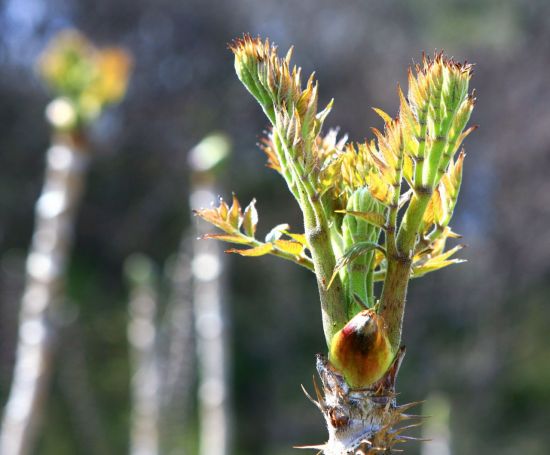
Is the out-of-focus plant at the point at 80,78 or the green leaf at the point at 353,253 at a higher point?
the out-of-focus plant at the point at 80,78

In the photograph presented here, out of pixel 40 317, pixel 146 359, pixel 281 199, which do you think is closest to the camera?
pixel 40 317

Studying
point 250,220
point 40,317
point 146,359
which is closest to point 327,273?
point 250,220

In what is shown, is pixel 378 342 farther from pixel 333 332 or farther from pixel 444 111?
pixel 444 111

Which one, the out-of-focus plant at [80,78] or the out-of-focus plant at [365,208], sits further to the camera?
the out-of-focus plant at [80,78]

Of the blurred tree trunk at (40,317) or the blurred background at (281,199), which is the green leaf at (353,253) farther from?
the blurred background at (281,199)

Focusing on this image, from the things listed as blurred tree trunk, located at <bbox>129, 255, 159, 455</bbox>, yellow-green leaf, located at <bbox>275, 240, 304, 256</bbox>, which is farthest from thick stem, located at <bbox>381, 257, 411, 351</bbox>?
blurred tree trunk, located at <bbox>129, 255, 159, 455</bbox>

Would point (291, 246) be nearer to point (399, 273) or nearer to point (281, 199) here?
point (399, 273)

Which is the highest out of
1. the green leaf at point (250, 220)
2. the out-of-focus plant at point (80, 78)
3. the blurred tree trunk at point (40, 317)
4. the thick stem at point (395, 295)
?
the out-of-focus plant at point (80, 78)

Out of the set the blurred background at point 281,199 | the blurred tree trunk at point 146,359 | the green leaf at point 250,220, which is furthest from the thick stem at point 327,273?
the blurred background at point 281,199
